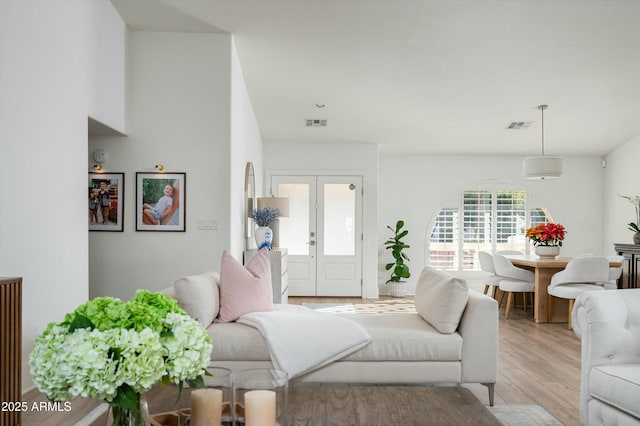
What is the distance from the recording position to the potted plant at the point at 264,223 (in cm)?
621

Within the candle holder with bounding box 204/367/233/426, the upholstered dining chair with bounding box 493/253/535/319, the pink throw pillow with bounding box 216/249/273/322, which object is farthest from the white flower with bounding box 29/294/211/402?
the upholstered dining chair with bounding box 493/253/535/319

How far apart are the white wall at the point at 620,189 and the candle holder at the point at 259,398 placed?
8640mm

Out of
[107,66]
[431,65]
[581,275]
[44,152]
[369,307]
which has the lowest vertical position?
[369,307]

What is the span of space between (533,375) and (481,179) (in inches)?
231

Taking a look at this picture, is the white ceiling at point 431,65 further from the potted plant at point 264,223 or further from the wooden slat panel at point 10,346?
the wooden slat panel at point 10,346

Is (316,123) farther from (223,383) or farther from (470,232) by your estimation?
(223,383)

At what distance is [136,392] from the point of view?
1.27 meters

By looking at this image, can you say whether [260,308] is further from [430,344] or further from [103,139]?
[103,139]

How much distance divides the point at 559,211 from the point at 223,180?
6624mm

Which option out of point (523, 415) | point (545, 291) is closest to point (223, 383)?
point (523, 415)

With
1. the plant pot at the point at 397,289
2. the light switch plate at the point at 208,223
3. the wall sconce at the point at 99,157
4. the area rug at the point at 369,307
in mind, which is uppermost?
the wall sconce at the point at 99,157

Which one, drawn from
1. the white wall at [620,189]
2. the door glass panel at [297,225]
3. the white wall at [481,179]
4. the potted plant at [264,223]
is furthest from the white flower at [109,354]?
the white wall at [620,189]

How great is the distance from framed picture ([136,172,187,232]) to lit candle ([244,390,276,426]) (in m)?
4.06

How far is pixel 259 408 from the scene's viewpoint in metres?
1.48
